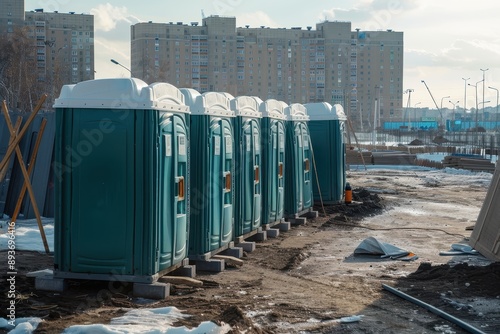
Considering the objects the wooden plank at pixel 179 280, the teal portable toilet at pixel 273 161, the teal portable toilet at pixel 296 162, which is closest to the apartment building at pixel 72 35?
the teal portable toilet at pixel 296 162

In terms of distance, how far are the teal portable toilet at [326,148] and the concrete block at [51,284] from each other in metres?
10.8

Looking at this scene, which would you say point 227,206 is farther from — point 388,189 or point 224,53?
point 224,53

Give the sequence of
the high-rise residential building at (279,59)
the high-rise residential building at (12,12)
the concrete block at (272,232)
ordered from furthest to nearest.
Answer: the high-rise residential building at (279,59)
the high-rise residential building at (12,12)
the concrete block at (272,232)

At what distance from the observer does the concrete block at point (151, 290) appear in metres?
8.45

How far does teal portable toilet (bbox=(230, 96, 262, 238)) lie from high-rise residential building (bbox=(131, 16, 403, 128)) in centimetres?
9927

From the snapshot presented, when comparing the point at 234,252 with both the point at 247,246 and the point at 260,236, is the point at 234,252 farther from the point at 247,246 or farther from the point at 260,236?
the point at 260,236

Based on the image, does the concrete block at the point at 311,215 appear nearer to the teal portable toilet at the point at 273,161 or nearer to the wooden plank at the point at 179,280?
the teal portable toilet at the point at 273,161

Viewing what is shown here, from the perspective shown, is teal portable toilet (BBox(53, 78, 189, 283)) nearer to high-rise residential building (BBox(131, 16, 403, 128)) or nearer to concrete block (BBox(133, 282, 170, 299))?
concrete block (BBox(133, 282, 170, 299))

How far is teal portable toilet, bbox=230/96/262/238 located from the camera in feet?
39.0

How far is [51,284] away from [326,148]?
11.0 m

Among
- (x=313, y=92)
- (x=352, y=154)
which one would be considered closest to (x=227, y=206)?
(x=352, y=154)

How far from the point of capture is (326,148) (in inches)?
738

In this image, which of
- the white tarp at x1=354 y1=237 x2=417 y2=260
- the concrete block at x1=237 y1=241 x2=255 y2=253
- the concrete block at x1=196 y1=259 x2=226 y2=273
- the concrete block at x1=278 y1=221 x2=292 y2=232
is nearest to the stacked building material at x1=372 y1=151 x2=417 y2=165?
the concrete block at x1=278 y1=221 x2=292 y2=232

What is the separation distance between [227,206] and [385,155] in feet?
108
